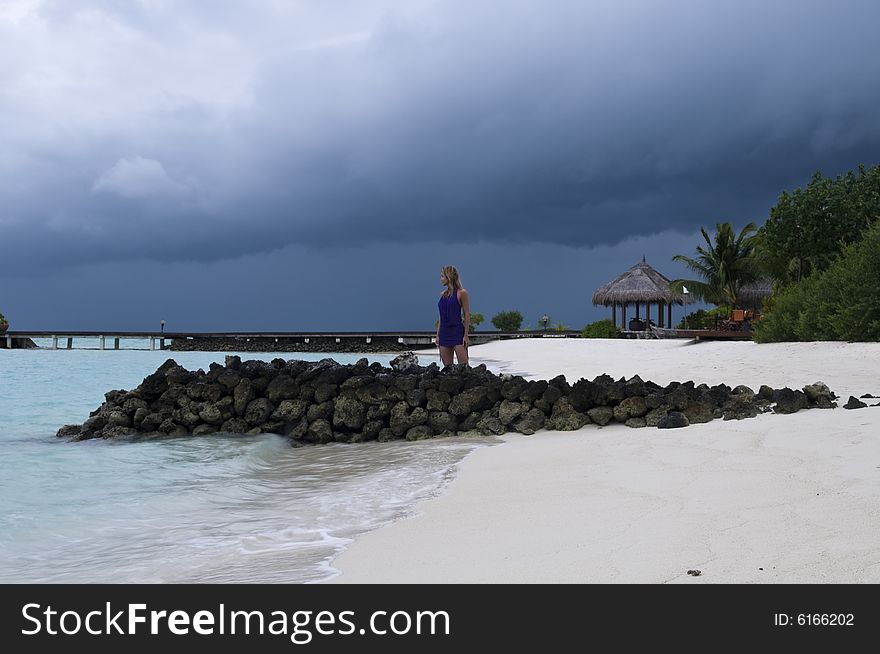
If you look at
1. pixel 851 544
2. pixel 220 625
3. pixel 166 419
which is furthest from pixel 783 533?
pixel 166 419

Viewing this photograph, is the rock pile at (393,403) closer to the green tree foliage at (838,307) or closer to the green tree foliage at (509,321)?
the green tree foliage at (838,307)

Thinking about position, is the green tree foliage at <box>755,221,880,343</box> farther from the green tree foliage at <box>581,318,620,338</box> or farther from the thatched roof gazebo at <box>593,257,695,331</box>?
the thatched roof gazebo at <box>593,257,695,331</box>

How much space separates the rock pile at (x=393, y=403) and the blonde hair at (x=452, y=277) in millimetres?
1084

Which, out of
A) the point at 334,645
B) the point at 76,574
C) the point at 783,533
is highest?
the point at 783,533

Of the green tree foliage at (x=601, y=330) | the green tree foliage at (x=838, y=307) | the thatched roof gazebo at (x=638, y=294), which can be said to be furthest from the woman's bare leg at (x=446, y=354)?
the thatched roof gazebo at (x=638, y=294)

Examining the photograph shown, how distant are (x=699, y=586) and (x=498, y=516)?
1.58m

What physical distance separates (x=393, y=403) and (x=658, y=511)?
4992 millimetres

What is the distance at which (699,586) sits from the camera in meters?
2.55

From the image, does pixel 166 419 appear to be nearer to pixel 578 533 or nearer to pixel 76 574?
pixel 76 574

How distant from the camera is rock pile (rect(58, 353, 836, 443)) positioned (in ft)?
23.1

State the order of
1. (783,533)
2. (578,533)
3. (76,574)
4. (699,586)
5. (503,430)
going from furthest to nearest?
(503,430), (76,574), (578,533), (783,533), (699,586)

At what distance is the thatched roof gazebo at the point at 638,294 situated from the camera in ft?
136

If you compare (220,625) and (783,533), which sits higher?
(783,533)

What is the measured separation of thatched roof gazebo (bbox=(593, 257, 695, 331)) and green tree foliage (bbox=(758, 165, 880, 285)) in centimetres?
1287
